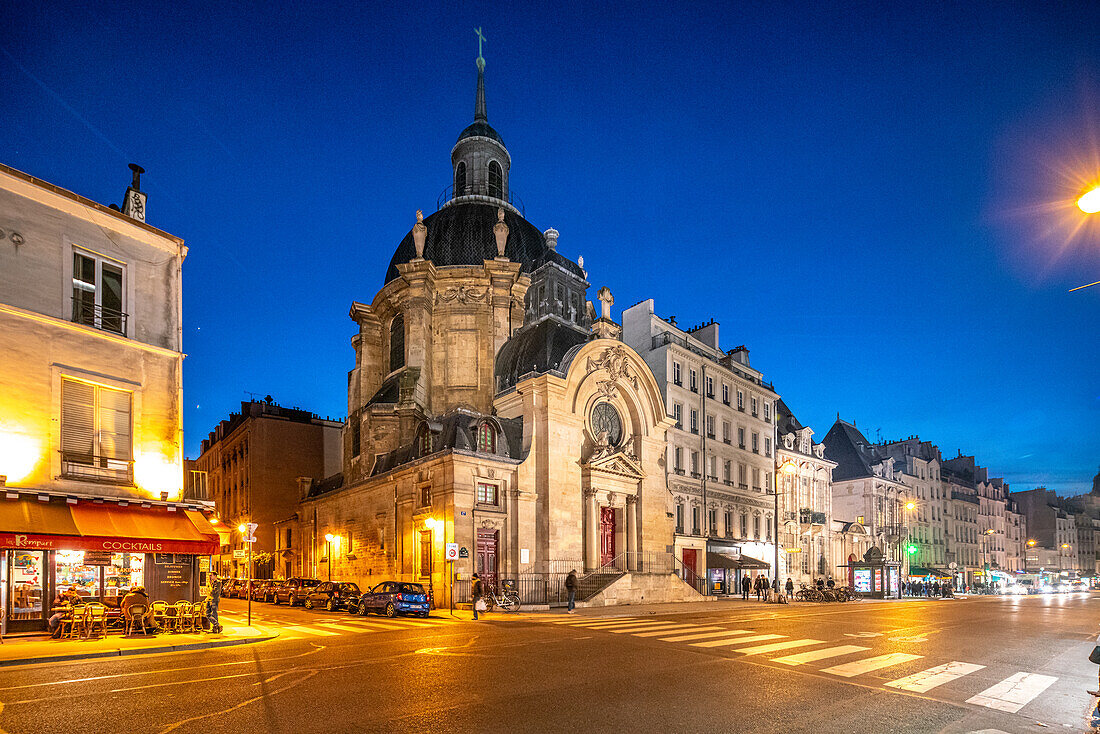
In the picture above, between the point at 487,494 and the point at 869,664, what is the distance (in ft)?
70.1

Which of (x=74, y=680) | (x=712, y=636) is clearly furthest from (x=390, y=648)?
(x=712, y=636)

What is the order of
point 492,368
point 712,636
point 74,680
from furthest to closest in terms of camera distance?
point 492,368, point 712,636, point 74,680

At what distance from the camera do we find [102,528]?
17766 mm

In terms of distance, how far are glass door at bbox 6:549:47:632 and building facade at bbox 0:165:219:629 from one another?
1.1 inches

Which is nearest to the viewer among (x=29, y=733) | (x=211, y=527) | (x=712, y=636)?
(x=29, y=733)

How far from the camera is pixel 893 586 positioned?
52844 mm

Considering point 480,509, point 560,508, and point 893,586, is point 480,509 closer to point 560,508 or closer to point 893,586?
point 560,508

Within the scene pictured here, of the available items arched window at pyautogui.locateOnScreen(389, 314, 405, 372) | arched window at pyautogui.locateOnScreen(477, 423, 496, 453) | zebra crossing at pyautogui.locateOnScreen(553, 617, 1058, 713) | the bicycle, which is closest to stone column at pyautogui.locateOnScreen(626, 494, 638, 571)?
arched window at pyautogui.locateOnScreen(477, 423, 496, 453)

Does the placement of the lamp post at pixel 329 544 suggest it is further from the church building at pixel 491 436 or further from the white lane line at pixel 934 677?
the white lane line at pixel 934 677

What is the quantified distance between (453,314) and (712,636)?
2842 centimetres

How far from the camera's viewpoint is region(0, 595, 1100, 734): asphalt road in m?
8.53

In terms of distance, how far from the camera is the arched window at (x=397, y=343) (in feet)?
146

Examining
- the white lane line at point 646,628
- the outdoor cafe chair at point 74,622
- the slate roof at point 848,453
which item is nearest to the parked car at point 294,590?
the outdoor cafe chair at point 74,622

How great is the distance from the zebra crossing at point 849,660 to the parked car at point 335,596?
12289 millimetres
